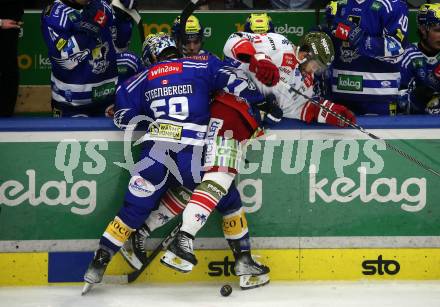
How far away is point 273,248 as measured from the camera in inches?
282

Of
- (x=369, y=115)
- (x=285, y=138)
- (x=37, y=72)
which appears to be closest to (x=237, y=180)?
(x=285, y=138)

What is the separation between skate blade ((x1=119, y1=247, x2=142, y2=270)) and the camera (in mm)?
7008

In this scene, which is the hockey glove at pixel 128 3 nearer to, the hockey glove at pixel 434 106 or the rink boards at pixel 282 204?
the rink boards at pixel 282 204

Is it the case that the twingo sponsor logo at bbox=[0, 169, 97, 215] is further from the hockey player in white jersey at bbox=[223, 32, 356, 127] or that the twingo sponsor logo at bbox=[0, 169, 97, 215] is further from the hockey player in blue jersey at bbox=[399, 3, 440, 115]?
the hockey player in blue jersey at bbox=[399, 3, 440, 115]

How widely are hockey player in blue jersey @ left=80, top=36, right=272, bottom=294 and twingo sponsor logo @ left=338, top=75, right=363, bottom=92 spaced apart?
124 cm

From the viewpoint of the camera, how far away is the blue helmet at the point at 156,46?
7070 mm

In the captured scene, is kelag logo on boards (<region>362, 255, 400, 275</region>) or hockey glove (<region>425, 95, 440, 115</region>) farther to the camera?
hockey glove (<region>425, 95, 440, 115</region>)

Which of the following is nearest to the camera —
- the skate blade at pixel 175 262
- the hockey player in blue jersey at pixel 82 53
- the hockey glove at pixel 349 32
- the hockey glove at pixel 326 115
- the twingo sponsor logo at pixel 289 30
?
the skate blade at pixel 175 262

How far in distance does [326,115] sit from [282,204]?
56cm

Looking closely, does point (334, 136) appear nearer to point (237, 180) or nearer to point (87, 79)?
point (237, 180)

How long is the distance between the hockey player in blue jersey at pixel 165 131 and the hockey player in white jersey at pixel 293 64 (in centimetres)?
20

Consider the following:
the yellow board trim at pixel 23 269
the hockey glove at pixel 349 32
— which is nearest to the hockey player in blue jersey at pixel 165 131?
the yellow board trim at pixel 23 269

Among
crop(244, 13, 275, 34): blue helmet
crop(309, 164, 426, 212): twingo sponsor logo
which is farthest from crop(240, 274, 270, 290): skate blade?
crop(244, 13, 275, 34): blue helmet

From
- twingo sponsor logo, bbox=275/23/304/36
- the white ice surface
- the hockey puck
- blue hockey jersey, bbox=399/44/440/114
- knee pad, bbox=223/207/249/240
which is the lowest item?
the white ice surface
